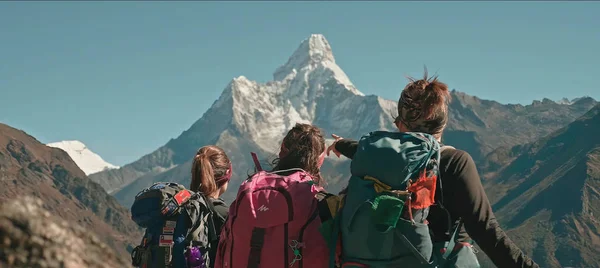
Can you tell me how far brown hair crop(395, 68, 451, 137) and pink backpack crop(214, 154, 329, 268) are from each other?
3.55 ft

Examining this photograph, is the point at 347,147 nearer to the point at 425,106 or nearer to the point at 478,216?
the point at 425,106

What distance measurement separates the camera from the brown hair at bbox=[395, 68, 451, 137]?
18.9 feet

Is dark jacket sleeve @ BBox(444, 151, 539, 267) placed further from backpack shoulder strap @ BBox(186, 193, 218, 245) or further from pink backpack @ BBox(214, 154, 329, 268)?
backpack shoulder strap @ BBox(186, 193, 218, 245)

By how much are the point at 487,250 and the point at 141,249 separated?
4453mm

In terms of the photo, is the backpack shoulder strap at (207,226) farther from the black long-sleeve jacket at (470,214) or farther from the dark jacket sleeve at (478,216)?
the dark jacket sleeve at (478,216)

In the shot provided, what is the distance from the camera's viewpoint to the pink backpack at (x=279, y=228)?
606 cm

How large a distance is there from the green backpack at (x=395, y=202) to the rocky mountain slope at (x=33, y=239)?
10.6 ft

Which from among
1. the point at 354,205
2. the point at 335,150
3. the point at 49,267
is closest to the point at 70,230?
the point at 49,267

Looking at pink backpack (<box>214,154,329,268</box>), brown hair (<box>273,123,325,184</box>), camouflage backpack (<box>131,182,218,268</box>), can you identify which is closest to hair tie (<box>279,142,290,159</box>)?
brown hair (<box>273,123,325,184</box>)

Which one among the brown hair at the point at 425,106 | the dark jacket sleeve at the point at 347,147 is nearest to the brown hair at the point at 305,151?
the dark jacket sleeve at the point at 347,147

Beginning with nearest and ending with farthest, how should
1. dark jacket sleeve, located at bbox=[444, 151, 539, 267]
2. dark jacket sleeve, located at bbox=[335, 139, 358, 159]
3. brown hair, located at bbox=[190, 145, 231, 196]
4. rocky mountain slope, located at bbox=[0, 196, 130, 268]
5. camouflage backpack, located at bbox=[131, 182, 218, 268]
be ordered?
1. rocky mountain slope, located at bbox=[0, 196, 130, 268]
2. dark jacket sleeve, located at bbox=[444, 151, 539, 267]
3. dark jacket sleeve, located at bbox=[335, 139, 358, 159]
4. camouflage backpack, located at bbox=[131, 182, 218, 268]
5. brown hair, located at bbox=[190, 145, 231, 196]

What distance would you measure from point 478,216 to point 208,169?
13.7 ft

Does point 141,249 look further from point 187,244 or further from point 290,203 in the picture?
point 290,203

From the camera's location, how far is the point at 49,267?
2141mm
